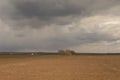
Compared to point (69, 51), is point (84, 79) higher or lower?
lower

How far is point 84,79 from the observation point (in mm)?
27312

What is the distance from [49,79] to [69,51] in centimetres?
10926

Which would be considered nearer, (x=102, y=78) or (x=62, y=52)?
(x=102, y=78)

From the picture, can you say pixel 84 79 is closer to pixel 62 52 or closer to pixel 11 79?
pixel 11 79

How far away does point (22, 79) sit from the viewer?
27859mm

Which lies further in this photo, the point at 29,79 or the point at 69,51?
the point at 69,51

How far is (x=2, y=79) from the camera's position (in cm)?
2795

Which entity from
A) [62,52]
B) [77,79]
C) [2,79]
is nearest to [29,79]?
[2,79]

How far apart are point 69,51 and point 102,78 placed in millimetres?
108889

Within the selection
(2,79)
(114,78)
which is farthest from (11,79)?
(114,78)

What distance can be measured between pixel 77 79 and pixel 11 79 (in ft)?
20.6

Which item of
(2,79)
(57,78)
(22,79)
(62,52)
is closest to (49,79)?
(57,78)

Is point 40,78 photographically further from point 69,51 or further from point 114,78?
point 69,51

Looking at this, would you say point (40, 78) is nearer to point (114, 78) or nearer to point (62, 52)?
point (114, 78)
